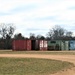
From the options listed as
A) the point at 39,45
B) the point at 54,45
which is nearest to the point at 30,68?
the point at 39,45

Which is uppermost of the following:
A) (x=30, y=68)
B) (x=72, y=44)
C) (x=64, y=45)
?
(x=72, y=44)

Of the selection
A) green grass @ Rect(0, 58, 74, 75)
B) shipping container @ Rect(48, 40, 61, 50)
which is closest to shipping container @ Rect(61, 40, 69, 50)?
shipping container @ Rect(48, 40, 61, 50)

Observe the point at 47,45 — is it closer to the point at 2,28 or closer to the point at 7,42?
the point at 7,42

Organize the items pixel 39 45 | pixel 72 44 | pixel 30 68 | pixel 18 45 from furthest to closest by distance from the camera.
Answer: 1. pixel 72 44
2. pixel 39 45
3. pixel 18 45
4. pixel 30 68

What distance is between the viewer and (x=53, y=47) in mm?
82500

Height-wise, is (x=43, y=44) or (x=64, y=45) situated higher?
(x=43, y=44)

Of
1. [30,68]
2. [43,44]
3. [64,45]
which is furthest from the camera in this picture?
[64,45]

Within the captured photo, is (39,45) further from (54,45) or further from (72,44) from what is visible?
(72,44)

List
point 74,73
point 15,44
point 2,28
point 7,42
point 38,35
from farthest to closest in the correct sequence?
point 38,35
point 2,28
point 7,42
point 15,44
point 74,73

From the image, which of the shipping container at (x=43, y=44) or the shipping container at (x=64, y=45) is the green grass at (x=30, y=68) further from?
the shipping container at (x=64, y=45)

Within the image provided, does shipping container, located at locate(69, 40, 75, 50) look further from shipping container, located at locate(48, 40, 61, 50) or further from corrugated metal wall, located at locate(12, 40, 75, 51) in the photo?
shipping container, located at locate(48, 40, 61, 50)

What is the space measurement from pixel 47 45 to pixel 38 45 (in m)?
2.60

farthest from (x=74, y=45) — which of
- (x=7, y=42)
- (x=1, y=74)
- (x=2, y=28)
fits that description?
(x=1, y=74)

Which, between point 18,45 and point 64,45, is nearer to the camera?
point 18,45
